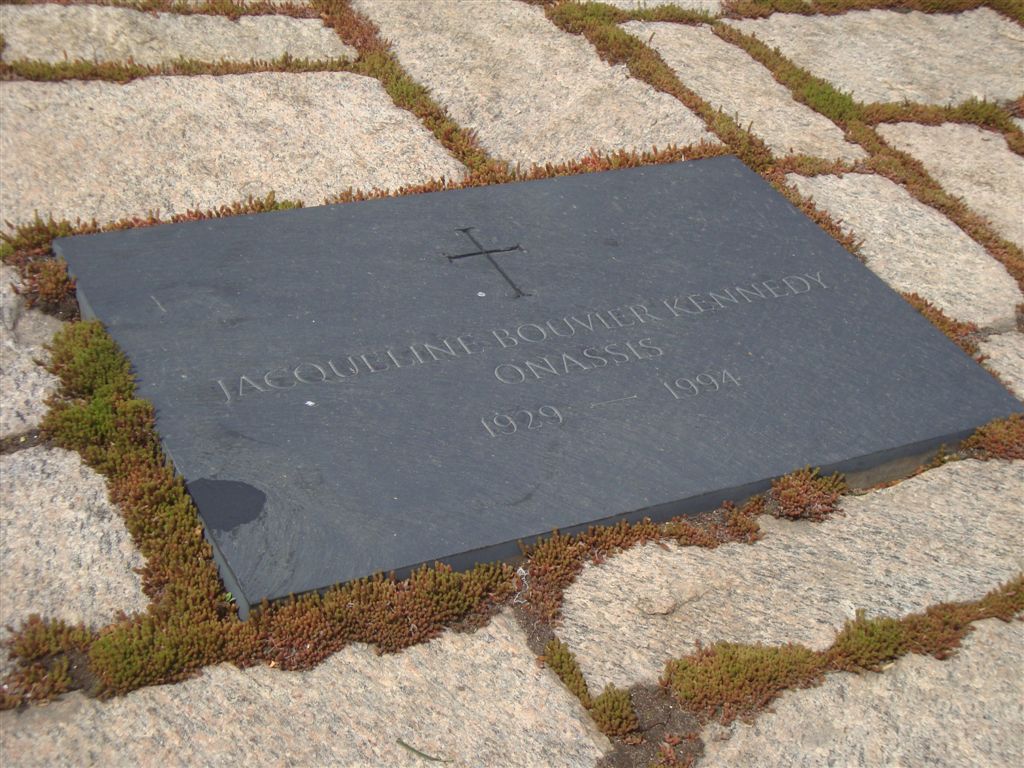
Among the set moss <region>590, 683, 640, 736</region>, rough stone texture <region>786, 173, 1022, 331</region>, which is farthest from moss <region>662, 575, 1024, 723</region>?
rough stone texture <region>786, 173, 1022, 331</region>

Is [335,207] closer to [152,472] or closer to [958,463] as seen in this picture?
[152,472]

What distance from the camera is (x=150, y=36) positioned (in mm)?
5871

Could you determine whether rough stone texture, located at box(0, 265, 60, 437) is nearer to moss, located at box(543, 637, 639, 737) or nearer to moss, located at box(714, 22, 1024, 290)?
moss, located at box(543, 637, 639, 737)

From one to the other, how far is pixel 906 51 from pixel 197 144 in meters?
4.66

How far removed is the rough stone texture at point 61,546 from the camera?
9.99ft

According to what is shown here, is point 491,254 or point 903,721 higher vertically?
point 491,254

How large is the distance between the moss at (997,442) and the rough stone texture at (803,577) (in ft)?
0.50

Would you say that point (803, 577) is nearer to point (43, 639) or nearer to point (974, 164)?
point (43, 639)

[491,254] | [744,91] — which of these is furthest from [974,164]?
[491,254]

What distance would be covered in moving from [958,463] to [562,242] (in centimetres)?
185

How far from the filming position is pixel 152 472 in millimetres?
3418

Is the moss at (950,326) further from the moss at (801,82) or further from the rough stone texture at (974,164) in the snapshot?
the moss at (801,82)

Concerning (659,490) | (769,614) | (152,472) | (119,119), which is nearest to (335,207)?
(119,119)

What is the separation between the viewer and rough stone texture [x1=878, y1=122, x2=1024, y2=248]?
5.71 metres
